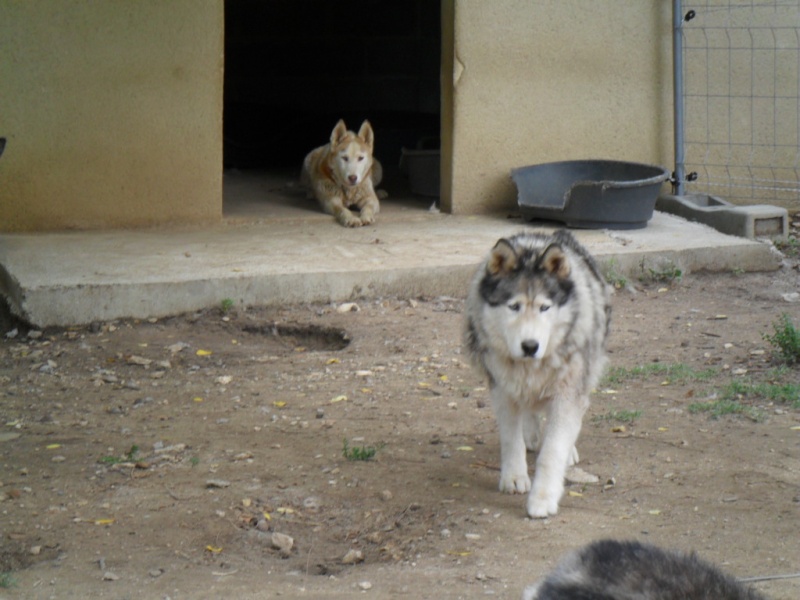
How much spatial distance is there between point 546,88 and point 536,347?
5.54 meters

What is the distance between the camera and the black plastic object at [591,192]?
818cm

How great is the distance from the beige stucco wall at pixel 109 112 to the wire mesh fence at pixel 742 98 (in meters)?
4.20

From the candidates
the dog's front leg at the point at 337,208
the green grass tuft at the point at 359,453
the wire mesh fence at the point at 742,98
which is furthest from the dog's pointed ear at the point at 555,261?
the wire mesh fence at the point at 742,98

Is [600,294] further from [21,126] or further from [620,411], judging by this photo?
[21,126]

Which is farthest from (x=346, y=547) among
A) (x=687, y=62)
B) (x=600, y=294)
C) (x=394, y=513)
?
(x=687, y=62)

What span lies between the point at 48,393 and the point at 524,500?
8.83 feet

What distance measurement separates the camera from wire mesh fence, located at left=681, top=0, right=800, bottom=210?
31.1ft

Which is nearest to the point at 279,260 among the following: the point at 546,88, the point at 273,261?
the point at 273,261

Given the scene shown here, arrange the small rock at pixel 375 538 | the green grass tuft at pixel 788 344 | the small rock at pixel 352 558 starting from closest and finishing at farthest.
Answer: the small rock at pixel 352 558 → the small rock at pixel 375 538 → the green grass tuft at pixel 788 344

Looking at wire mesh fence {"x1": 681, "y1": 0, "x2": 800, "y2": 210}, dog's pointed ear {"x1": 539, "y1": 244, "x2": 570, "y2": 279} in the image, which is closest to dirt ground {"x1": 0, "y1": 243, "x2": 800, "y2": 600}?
dog's pointed ear {"x1": 539, "y1": 244, "x2": 570, "y2": 279}

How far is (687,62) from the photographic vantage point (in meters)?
9.45

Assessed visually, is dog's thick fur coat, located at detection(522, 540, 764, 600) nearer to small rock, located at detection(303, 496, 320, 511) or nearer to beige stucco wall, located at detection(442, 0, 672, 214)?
small rock, located at detection(303, 496, 320, 511)

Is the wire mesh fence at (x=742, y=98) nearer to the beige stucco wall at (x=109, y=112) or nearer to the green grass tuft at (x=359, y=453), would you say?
the beige stucco wall at (x=109, y=112)

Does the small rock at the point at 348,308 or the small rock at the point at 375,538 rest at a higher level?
the small rock at the point at 348,308
